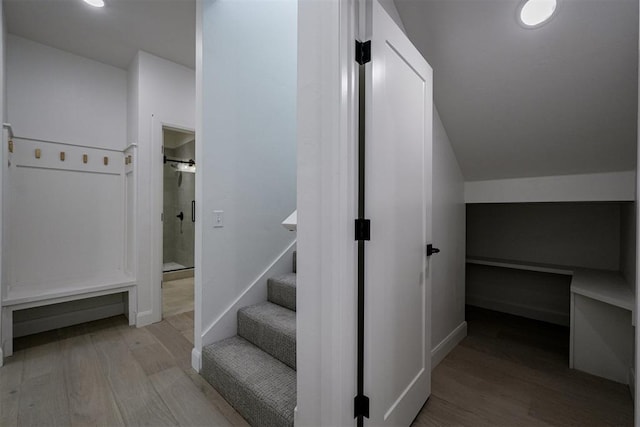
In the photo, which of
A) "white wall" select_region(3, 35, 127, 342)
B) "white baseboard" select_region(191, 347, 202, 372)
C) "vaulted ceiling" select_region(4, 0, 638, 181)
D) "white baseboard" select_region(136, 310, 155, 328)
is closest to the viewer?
"vaulted ceiling" select_region(4, 0, 638, 181)

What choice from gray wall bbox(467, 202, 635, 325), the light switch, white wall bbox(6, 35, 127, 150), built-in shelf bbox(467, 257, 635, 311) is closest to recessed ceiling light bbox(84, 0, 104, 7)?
white wall bbox(6, 35, 127, 150)

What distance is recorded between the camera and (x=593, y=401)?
165 cm

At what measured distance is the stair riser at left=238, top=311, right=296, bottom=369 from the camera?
164cm

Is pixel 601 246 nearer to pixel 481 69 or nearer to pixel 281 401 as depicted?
pixel 481 69

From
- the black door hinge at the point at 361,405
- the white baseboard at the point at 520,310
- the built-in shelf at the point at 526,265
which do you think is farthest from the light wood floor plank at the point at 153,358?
the white baseboard at the point at 520,310

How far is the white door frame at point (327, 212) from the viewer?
1.09 metres

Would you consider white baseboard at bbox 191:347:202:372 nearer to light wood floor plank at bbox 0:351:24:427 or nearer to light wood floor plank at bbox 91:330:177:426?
light wood floor plank at bbox 91:330:177:426

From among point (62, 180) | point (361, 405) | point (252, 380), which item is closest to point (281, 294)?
point (252, 380)

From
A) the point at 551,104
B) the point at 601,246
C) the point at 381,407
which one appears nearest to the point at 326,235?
the point at 381,407

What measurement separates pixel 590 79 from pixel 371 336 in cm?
186

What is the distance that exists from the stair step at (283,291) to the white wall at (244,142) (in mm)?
112

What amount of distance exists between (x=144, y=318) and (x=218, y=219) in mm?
1638

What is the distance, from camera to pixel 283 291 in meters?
2.07

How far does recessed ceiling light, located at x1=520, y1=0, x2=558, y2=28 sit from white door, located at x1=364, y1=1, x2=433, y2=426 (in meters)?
0.53
